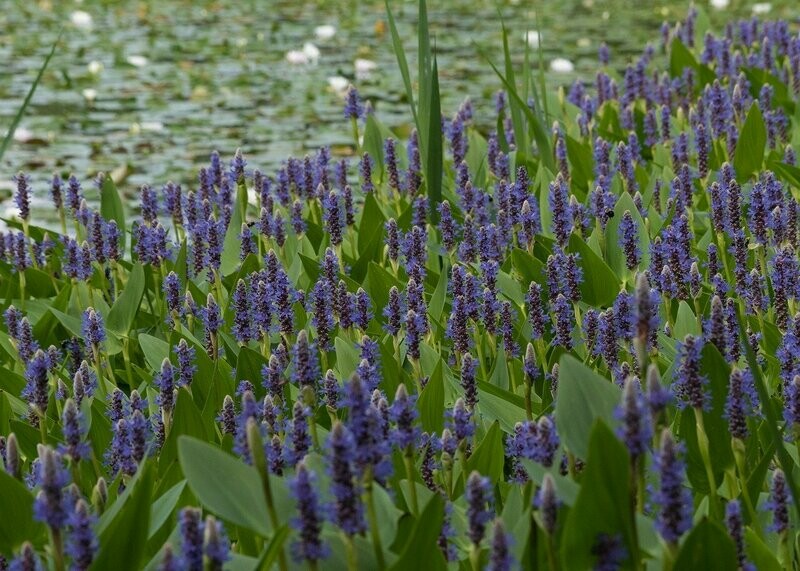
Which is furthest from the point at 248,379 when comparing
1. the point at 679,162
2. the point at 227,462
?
the point at 679,162

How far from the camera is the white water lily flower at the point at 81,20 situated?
41.3ft

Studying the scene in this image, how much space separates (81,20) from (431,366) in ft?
34.0

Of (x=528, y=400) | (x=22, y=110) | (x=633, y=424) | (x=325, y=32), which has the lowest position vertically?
(x=325, y=32)

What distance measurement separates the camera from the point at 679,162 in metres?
4.80

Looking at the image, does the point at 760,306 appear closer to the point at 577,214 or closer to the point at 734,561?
the point at 577,214

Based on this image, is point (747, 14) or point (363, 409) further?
point (747, 14)

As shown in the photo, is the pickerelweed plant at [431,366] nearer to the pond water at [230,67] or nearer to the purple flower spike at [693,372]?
the purple flower spike at [693,372]

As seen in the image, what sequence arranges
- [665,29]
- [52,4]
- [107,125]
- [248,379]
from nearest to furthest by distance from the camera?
[248,379] → [665,29] → [107,125] → [52,4]

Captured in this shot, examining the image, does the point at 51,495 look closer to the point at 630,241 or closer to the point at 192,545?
the point at 192,545

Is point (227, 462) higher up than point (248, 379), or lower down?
higher up

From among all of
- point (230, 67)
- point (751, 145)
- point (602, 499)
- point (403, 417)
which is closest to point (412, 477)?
point (403, 417)

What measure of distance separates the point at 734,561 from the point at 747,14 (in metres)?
12.2

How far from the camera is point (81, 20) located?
12.7m

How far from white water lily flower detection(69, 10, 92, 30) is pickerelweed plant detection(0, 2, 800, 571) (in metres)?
7.81
